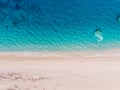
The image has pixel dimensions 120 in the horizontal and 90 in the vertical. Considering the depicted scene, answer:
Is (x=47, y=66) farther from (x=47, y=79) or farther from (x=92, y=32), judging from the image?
(x=92, y=32)

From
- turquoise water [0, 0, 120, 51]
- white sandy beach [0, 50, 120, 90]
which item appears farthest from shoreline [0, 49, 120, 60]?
turquoise water [0, 0, 120, 51]

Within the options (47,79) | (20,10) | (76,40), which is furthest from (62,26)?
(47,79)

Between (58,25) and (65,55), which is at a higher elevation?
(58,25)

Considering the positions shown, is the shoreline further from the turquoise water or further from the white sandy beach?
the turquoise water

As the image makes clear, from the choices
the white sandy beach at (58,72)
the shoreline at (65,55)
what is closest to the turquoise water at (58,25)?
the shoreline at (65,55)

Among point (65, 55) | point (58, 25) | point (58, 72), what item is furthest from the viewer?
point (58, 25)

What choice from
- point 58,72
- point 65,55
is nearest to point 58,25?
point 65,55

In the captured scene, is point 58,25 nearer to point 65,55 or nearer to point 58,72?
point 65,55
